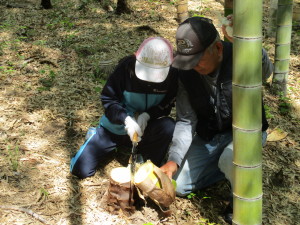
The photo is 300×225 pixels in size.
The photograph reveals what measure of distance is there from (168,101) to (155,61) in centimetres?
55

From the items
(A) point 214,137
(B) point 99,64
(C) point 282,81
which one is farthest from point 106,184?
(C) point 282,81

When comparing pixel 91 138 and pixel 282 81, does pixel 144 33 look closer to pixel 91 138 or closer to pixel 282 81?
pixel 282 81

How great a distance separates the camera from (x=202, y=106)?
293cm

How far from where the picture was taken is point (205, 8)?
7.79 meters

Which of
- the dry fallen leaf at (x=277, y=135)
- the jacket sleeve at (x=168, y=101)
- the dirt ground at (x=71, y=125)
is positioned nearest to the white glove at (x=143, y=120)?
the jacket sleeve at (x=168, y=101)

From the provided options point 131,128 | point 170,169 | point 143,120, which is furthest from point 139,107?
point 170,169

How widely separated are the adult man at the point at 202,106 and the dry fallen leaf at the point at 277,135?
90 centimetres

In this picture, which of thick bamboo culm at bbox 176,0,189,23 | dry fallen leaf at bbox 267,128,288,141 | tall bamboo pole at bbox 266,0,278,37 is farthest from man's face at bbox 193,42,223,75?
tall bamboo pole at bbox 266,0,278,37

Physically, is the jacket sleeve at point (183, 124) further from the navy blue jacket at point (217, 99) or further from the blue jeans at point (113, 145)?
the blue jeans at point (113, 145)

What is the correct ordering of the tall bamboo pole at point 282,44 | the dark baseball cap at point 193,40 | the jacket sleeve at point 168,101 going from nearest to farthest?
the dark baseball cap at point 193,40
the jacket sleeve at point 168,101
the tall bamboo pole at point 282,44

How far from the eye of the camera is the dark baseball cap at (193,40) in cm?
246

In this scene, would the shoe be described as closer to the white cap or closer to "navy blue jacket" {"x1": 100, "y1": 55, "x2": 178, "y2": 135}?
"navy blue jacket" {"x1": 100, "y1": 55, "x2": 178, "y2": 135}

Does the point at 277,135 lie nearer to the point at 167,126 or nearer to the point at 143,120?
the point at 167,126

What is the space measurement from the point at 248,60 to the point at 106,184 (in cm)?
177
